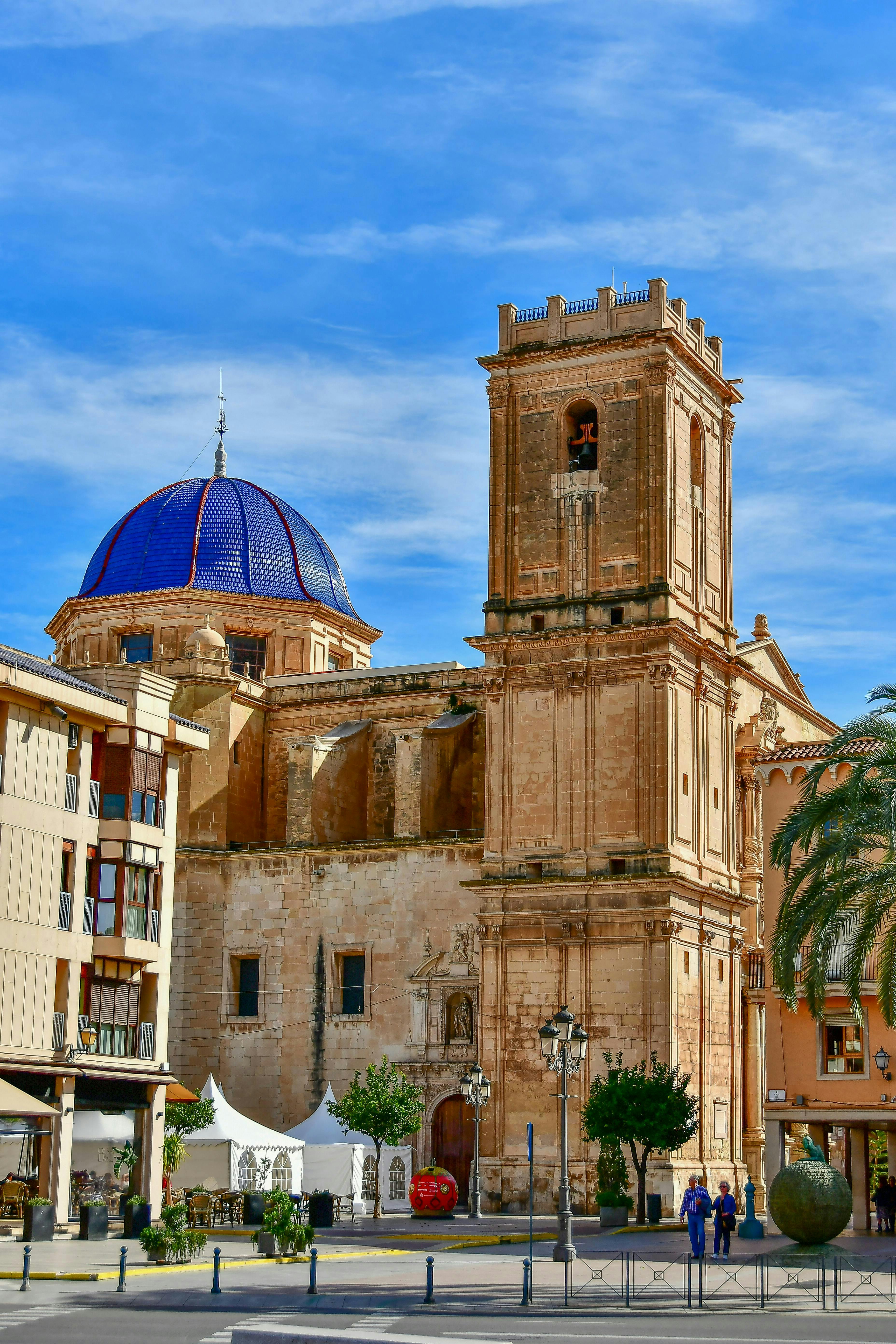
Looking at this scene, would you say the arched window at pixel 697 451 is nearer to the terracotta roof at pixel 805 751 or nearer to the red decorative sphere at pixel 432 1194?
the terracotta roof at pixel 805 751

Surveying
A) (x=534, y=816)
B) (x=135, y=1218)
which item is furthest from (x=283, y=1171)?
(x=534, y=816)

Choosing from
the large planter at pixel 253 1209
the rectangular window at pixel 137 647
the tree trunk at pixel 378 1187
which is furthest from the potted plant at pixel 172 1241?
the rectangular window at pixel 137 647

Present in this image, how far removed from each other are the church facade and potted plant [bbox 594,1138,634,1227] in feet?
3.64

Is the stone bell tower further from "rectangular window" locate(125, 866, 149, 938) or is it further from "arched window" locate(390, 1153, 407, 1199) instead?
"rectangular window" locate(125, 866, 149, 938)

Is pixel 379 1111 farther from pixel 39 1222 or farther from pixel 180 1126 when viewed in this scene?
pixel 39 1222

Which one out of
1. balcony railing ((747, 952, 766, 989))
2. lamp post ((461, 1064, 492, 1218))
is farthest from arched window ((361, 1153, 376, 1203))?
balcony railing ((747, 952, 766, 989))

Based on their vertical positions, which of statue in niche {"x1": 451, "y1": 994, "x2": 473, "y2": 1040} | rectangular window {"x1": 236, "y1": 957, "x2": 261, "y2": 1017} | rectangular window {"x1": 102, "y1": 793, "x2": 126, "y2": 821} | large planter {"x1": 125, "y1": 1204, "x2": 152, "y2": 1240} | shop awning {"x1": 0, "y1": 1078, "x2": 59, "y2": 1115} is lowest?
large planter {"x1": 125, "y1": 1204, "x2": 152, "y2": 1240}

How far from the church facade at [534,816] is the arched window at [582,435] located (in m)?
0.08

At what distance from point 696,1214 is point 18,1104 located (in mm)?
11878

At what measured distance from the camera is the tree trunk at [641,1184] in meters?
37.4

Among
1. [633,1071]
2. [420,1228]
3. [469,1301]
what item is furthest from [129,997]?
[469,1301]

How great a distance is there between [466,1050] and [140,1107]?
1142cm

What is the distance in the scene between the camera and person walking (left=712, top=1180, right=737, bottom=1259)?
1066 inches

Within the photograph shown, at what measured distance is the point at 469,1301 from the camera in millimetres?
21812
